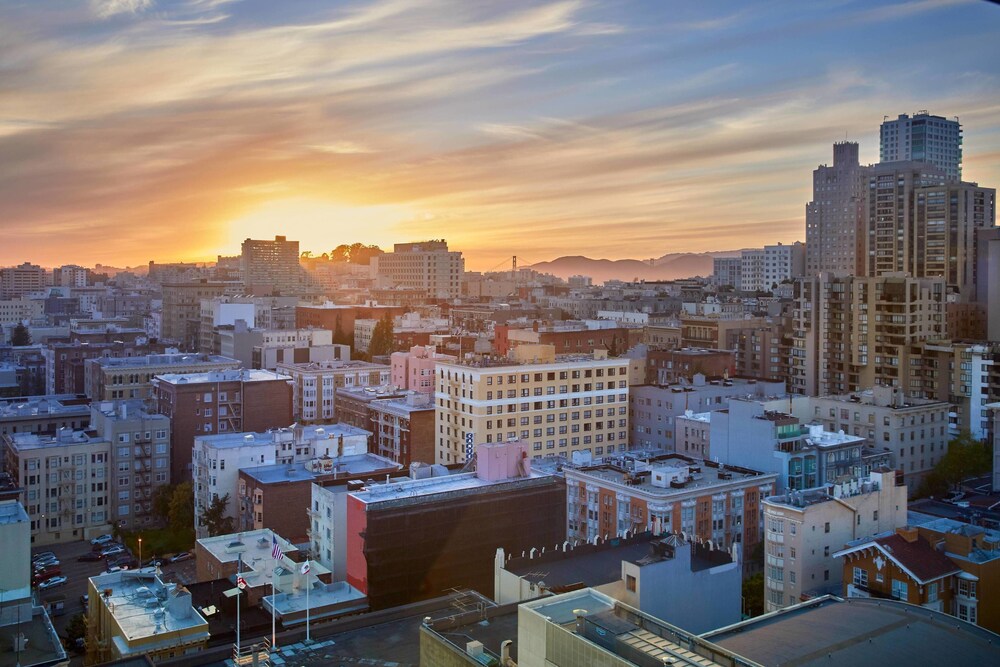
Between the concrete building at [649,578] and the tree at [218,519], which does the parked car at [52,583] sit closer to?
the tree at [218,519]

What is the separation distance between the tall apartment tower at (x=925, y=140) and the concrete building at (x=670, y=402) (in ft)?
321

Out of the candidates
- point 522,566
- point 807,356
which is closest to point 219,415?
point 522,566

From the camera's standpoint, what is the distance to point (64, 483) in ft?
140

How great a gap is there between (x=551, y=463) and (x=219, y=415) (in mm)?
20917

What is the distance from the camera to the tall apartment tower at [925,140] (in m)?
132

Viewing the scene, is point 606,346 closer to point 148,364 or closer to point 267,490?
point 148,364

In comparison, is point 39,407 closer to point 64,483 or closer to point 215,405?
point 215,405

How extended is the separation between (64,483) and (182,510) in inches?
229

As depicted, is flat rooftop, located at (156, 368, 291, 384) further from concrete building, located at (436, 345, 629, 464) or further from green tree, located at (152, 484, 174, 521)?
concrete building, located at (436, 345, 629, 464)

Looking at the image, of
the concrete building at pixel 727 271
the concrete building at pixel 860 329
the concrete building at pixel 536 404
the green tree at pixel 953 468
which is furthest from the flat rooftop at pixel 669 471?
the concrete building at pixel 727 271

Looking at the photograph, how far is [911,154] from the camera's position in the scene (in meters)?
133

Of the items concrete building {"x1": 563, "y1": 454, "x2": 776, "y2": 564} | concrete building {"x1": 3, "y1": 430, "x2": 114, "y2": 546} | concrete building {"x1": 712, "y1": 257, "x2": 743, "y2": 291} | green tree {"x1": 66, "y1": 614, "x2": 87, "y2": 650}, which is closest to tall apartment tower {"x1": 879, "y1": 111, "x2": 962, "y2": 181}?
concrete building {"x1": 712, "y1": 257, "x2": 743, "y2": 291}

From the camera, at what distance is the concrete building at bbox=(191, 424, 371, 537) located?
4006 centimetres

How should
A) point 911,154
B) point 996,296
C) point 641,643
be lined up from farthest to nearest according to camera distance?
1. point 911,154
2. point 996,296
3. point 641,643
